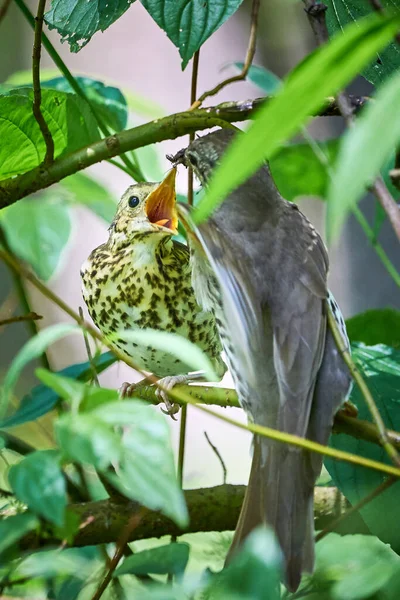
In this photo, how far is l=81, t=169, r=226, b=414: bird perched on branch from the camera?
133cm

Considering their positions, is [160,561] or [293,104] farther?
[160,561]

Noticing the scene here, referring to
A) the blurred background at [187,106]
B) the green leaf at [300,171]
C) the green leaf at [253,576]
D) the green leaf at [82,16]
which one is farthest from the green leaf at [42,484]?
the blurred background at [187,106]

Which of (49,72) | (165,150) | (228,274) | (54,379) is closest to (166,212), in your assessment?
(49,72)

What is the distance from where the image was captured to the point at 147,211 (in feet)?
4.60

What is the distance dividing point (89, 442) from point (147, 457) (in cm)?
4

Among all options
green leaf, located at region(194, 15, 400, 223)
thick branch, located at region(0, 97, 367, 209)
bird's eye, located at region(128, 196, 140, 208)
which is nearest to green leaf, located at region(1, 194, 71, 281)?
bird's eye, located at region(128, 196, 140, 208)

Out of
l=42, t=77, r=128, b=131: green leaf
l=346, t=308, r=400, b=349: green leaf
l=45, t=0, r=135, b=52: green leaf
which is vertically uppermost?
l=45, t=0, r=135, b=52: green leaf

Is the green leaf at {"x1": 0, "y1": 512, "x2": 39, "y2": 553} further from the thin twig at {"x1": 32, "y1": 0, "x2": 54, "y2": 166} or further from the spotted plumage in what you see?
the spotted plumage

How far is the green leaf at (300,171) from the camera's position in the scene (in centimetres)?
151

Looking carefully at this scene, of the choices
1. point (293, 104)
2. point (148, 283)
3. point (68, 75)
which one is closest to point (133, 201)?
point (148, 283)

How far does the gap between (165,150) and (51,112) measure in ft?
4.89

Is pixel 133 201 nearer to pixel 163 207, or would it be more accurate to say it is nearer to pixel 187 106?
pixel 163 207

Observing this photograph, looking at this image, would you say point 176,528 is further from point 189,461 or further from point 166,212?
point 189,461

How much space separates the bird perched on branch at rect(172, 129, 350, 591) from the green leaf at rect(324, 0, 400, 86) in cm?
20
